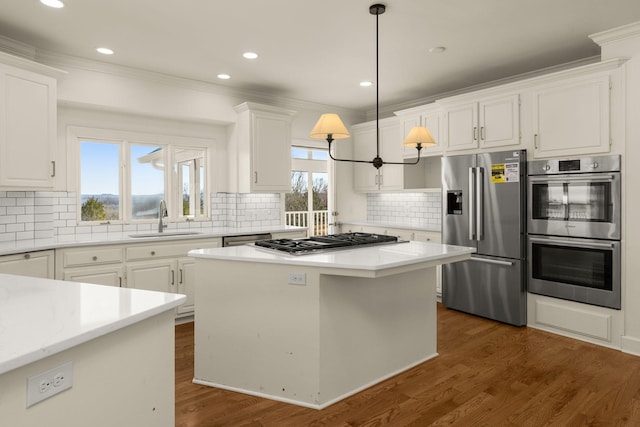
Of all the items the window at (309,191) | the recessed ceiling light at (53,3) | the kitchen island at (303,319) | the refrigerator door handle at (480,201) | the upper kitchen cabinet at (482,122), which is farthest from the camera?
the window at (309,191)

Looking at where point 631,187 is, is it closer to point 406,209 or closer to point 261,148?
point 406,209

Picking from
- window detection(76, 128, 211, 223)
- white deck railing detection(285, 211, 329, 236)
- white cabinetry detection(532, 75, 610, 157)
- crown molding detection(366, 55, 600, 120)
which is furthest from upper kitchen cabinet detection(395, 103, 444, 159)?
window detection(76, 128, 211, 223)

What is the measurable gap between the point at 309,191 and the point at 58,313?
16.7 feet

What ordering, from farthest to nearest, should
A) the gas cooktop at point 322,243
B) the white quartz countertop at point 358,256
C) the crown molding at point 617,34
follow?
1. the crown molding at point 617,34
2. the gas cooktop at point 322,243
3. the white quartz countertop at point 358,256

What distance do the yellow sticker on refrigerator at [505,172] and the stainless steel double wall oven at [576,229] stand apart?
0.13 meters

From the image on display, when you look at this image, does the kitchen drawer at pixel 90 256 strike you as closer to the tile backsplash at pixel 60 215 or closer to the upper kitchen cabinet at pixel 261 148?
the tile backsplash at pixel 60 215

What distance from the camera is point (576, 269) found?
3748 millimetres

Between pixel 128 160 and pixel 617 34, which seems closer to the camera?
pixel 617 34

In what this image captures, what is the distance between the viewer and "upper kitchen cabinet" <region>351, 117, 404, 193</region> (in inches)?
227

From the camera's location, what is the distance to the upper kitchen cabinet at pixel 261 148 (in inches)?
199

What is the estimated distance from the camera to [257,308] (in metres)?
2.71

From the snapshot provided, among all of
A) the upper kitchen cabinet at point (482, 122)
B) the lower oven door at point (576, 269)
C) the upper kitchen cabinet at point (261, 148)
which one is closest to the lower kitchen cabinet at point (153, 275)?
the upper kitchen cabinet at point (261, 148)

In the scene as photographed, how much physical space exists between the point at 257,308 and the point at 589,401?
216cm

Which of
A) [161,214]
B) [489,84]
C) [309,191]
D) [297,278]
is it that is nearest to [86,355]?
[297,278]
